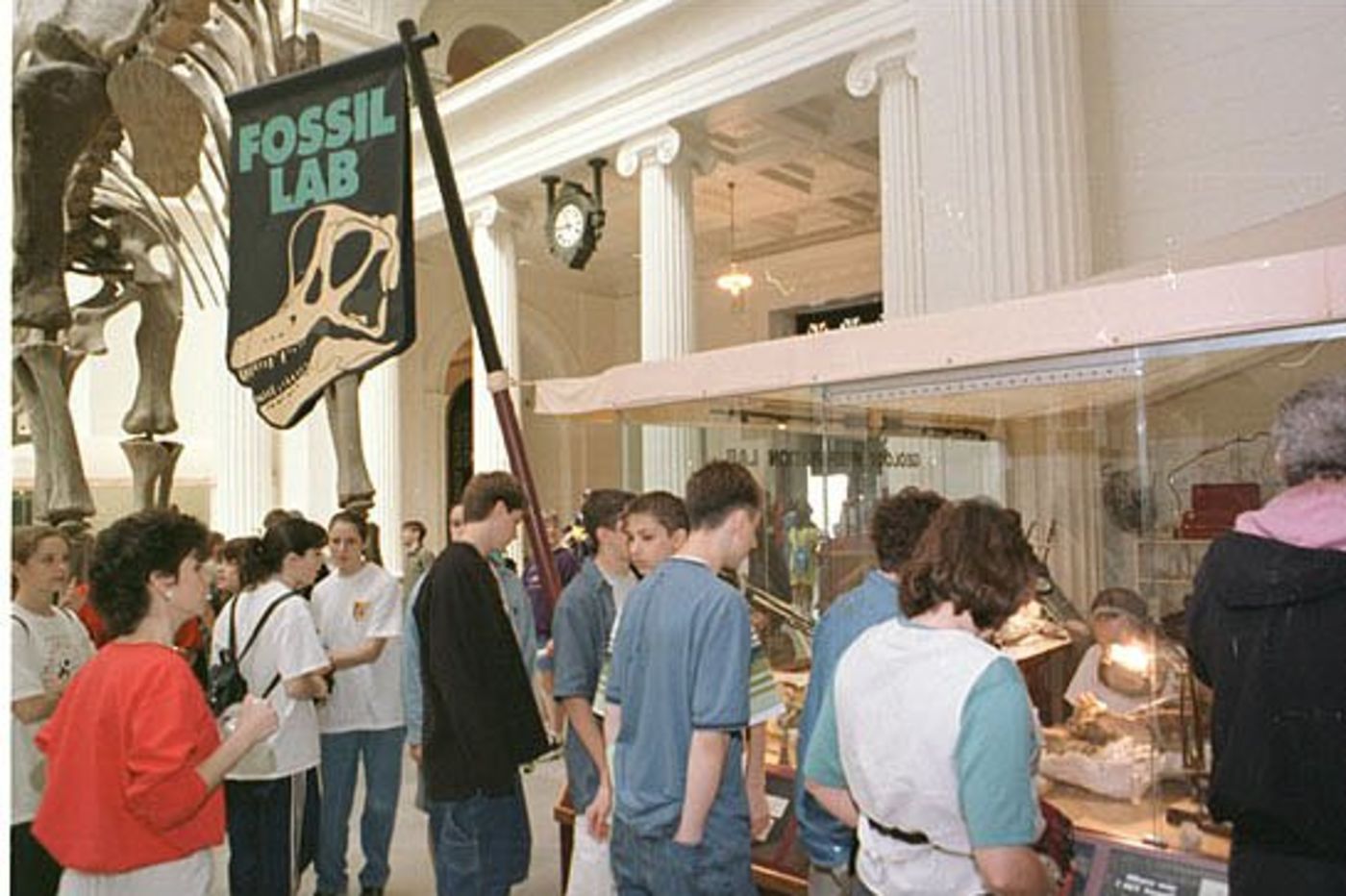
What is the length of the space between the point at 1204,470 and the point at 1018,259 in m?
2.60

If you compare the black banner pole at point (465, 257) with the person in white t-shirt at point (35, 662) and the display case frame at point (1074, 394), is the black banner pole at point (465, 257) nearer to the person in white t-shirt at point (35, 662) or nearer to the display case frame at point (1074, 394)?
the display case frame at point (1074, 394)

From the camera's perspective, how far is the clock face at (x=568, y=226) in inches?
458

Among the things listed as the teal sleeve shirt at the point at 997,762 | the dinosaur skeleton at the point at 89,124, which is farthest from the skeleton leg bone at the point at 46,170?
the teal sleeve shirt at the point at 997,762

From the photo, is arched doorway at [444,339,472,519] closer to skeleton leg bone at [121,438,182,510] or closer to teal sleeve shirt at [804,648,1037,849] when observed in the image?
skeleton leg bone at [121,438,182,510]

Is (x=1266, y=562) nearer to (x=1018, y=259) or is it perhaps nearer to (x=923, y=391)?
(x=923, y=391)

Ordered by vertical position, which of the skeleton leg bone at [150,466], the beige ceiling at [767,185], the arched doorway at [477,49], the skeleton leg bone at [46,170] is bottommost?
the skeleton leg bone at [150,466]

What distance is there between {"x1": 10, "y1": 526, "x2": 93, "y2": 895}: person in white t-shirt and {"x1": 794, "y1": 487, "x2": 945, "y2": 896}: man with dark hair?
209cm

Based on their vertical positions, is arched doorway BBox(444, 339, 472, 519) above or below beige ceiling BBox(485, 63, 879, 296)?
below

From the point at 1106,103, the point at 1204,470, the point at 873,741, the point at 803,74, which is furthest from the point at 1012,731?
the point at 803,74

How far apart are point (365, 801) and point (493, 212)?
9.58 m

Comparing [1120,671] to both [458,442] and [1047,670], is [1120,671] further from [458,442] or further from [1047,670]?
[458,442]

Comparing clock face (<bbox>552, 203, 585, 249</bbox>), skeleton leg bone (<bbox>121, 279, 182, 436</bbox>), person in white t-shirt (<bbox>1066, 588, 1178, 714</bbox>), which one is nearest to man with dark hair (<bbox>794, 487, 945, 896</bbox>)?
person in white t-shirt (<bbox>1066, 588, 1178, 714</bbox>)

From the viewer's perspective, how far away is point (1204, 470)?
4.57 metres

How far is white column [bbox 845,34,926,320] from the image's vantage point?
8.41 meters
